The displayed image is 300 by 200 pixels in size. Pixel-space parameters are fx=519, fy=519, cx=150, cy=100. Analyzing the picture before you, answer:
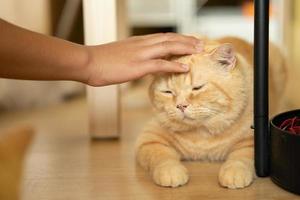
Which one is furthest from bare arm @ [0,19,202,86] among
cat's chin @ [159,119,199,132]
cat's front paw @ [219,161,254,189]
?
cat's front paw @ [219,161,254,189]

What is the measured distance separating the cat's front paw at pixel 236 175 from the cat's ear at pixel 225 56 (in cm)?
22

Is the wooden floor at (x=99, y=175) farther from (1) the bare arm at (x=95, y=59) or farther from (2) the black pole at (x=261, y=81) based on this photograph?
(1) the bare arm at (x=95, y=59)

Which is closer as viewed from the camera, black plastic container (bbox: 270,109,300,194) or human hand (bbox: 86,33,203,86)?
black plastic container (bbox: 270,109,300,194)

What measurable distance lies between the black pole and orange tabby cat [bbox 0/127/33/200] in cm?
48

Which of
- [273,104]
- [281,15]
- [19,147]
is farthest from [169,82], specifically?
[281,15]

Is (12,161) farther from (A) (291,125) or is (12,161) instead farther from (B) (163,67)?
(A) (291,125)

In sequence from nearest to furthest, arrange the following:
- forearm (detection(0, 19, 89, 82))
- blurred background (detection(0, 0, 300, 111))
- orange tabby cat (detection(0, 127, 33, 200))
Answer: orange tabby cat (detection(0, 127, 33, 200)) → forearm (detection(0, 19, 89, 82)) → blurred background (detection(0, 0, 300, 111))

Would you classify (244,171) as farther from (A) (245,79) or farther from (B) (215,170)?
(A) (245,79)

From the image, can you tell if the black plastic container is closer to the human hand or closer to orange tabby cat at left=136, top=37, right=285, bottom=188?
orange tabby cat at left=136, top=37, right=285, bottom=188

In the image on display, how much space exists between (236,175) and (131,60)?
0.33 meters

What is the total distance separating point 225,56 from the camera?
1.14m

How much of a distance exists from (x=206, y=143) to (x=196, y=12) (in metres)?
2.09

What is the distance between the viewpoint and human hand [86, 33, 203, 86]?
3.70ft

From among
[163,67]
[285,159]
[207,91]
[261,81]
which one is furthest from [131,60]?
[285,159]
